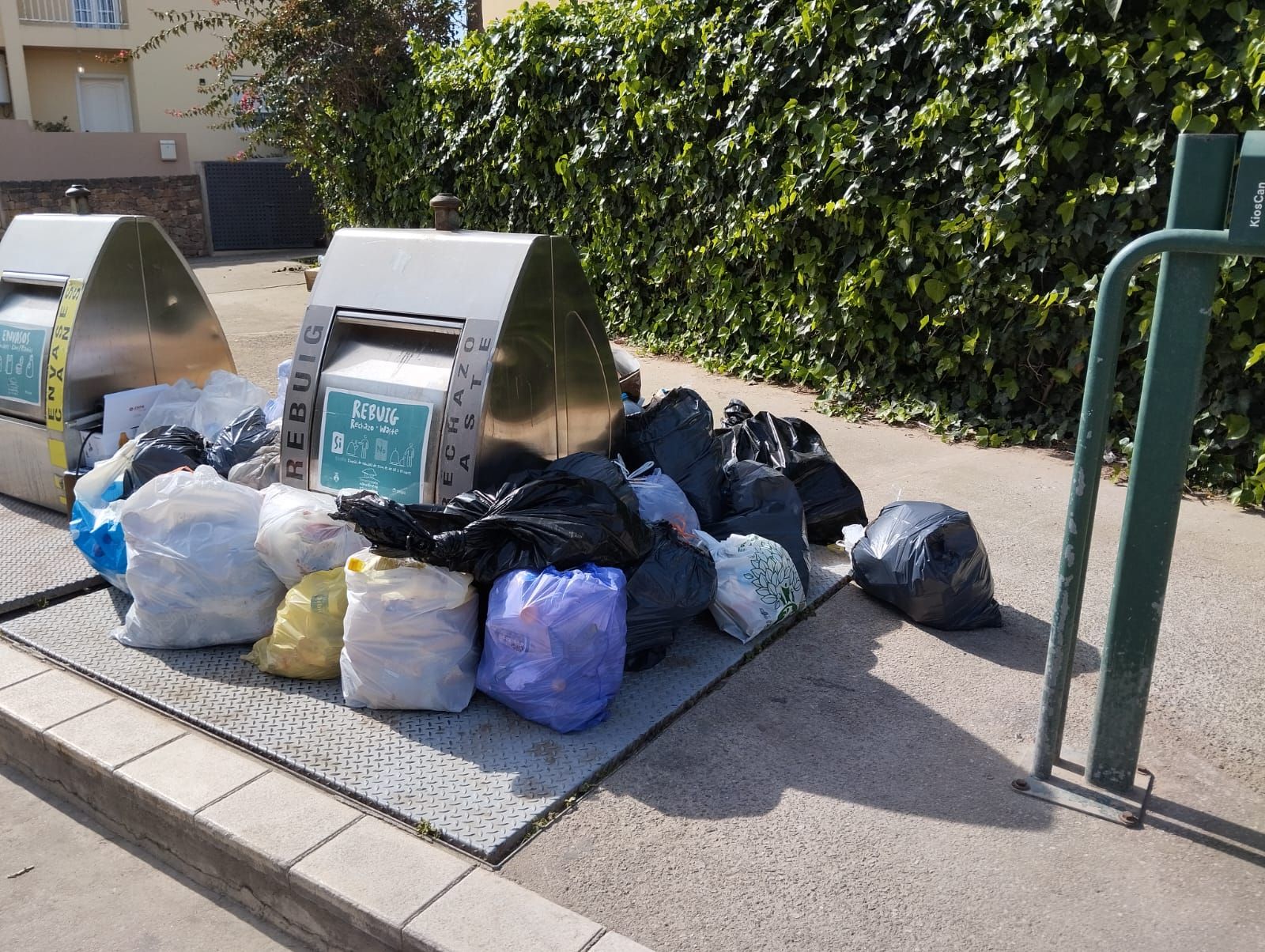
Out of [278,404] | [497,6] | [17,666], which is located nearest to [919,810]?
[17,666]

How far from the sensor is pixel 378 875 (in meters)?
2.33

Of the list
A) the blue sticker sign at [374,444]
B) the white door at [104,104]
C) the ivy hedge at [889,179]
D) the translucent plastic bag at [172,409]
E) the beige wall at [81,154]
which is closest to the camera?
the blue sticker sign at [374,444]

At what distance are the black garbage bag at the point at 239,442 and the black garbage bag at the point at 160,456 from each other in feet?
0.19

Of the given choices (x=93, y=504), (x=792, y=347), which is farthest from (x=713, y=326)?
(x=93, y=504)

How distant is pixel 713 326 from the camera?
7301 mm

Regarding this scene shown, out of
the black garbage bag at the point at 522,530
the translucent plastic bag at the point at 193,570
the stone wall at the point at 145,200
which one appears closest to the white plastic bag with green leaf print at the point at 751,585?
the black garbage bag at the point at 522,530

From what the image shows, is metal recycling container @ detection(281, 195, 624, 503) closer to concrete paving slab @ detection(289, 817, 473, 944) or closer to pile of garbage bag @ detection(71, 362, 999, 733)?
pile of garbage bag @ detection(71, 362, 999, 733)

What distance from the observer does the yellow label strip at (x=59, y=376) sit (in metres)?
4.43

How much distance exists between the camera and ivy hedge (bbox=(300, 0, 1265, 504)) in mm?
4715

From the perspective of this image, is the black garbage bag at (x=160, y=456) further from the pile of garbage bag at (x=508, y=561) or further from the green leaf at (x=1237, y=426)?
the green leaf at (x=1237, y=426)

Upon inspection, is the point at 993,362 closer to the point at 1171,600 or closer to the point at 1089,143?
the point at 1089,143

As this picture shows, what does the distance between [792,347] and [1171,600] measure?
339 cm

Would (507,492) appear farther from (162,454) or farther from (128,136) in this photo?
(128,136)

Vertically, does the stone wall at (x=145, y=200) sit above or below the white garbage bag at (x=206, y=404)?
above
